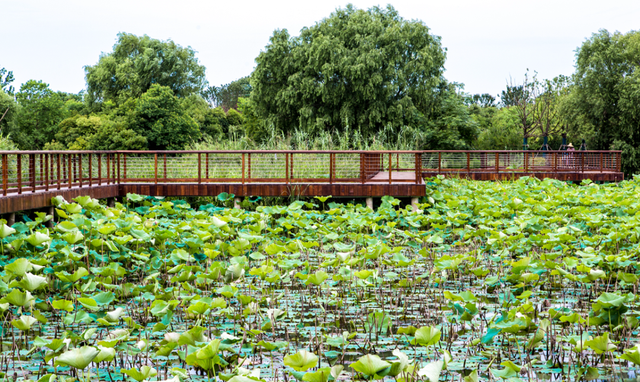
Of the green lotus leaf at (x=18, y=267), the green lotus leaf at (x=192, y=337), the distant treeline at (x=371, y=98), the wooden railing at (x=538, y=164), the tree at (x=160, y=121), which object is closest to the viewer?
the green lotus leaf at (x=192, y=337)

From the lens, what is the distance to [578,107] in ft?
93.2

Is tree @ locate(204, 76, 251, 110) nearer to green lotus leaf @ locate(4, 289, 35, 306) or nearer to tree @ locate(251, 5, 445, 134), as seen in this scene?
tree @ locate(251, 5, 445, 134)

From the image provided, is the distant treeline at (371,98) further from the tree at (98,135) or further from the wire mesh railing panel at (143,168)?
the wire mesh railing panel at (143,168)

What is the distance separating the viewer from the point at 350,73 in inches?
1030

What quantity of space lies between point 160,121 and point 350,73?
32.8 ft

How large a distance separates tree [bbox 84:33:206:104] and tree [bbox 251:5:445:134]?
11.3m

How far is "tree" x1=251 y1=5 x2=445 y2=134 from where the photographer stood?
26281 mm

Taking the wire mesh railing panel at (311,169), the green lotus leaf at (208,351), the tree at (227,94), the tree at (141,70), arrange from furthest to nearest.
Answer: the tree at (227,94) < the tree at (141,70) < the wire mesh railing panel at (311,169) < the green lotus leaf at (208,351)

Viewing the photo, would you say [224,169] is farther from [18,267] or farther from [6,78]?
[6,78]

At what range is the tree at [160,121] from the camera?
99.8 ft

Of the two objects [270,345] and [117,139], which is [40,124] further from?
[270,345]

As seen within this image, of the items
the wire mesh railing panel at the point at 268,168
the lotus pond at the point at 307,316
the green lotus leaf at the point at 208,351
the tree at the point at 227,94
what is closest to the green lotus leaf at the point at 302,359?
the lotus pond at the point at 307,316

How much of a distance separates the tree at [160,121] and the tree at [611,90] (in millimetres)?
18196

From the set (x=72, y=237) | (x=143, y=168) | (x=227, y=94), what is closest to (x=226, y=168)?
(x=143, y=168)
